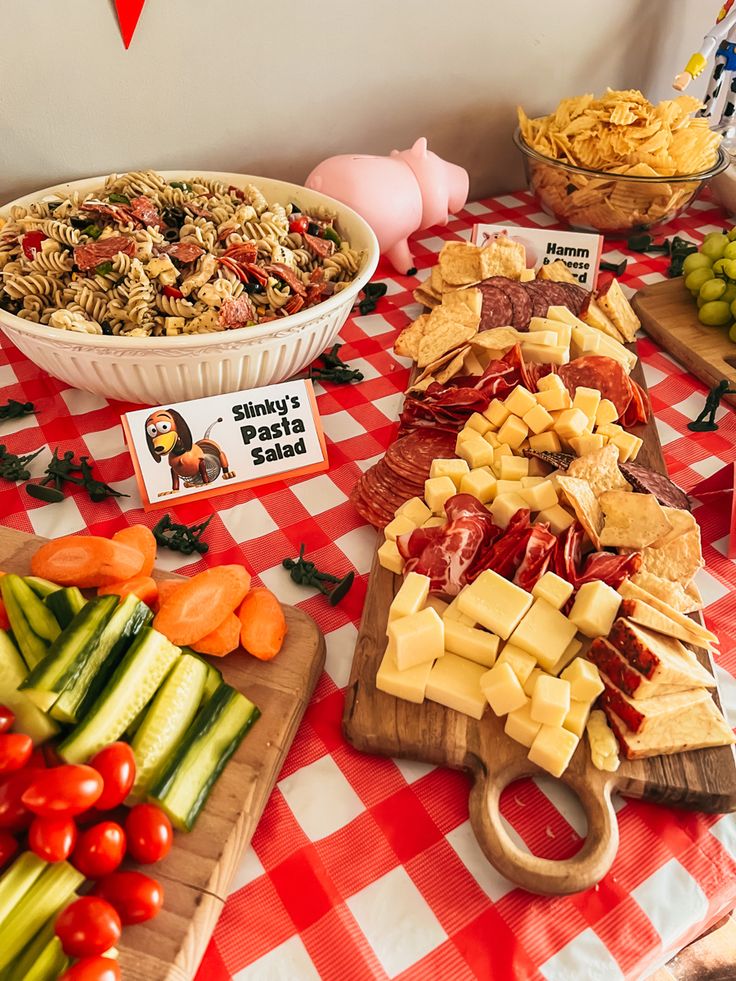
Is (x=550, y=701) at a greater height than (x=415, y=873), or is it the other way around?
(x=550, y=701)

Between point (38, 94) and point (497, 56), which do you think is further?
point (497, 56)

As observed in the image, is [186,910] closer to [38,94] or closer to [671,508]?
[671,508]

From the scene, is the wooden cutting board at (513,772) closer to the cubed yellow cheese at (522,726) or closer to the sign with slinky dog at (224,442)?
the cubed yellow cheese at (522,726)

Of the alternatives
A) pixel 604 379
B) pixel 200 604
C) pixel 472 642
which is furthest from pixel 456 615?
pixel 604 379

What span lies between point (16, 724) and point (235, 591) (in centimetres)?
34

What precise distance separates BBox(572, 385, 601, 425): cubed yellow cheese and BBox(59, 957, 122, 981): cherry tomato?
3.83ft

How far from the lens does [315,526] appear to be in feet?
4.62

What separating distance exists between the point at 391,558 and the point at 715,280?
1.30m

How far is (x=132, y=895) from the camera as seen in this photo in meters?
0.78

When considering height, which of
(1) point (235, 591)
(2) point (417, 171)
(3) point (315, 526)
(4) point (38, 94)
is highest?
(4) point (38, 94)

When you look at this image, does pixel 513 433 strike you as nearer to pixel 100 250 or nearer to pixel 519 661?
pixel 519 661

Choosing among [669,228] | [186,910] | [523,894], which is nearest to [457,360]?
[523,894]

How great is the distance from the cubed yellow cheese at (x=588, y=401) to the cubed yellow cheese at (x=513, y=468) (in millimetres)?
198

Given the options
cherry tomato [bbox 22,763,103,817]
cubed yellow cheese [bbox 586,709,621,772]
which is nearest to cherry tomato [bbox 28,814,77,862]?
Result: cherry tomato [bbox 22,763,103,817]
